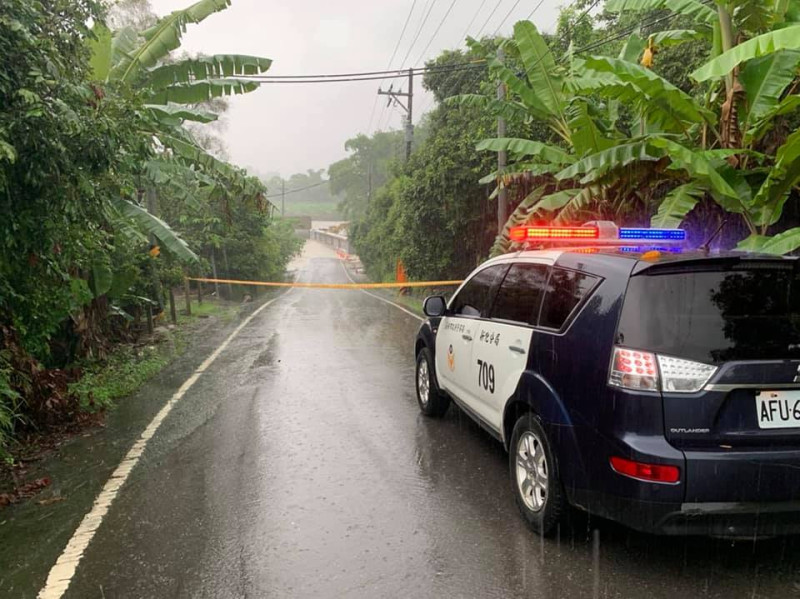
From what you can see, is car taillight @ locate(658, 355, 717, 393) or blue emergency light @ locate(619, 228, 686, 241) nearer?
car taillight @ locate(658, 355, 717, 393)

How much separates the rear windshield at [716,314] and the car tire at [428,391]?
3268 millimetres

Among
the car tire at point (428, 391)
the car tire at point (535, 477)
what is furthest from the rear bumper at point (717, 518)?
the car tire at point (428, 391)

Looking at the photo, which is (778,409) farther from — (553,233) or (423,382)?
(423,382)

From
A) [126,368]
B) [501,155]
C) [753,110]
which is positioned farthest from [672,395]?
[501,155]

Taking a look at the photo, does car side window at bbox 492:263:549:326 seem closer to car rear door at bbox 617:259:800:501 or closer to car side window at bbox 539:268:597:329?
car side window at bbox 539:268:597:329

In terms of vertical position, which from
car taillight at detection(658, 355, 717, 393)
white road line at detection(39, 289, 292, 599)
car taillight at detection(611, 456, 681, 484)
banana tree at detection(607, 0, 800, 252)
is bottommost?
white road line at detection(39, 289, 292, 599)

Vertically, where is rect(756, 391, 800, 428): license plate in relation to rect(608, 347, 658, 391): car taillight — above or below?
below

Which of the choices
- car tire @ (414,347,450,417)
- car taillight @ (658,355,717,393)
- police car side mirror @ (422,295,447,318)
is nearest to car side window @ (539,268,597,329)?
car taillight @ (658,355,717,393)

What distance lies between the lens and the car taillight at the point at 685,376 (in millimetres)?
3061

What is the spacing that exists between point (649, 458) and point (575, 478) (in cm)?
50

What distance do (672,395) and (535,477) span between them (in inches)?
45.3

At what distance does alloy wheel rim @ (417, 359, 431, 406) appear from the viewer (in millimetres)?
6532

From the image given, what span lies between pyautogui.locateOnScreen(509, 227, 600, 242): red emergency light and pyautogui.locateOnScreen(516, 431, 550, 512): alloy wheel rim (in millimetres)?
1342

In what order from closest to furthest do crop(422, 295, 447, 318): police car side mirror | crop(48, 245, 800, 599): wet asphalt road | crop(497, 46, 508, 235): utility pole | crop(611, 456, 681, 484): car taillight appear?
crop(611, 456, 681, 484): car taillight → crop(48, 245, 800, 599): wet asphalt road → crop(422, 295, 447, 318): police car side mirror → crop(497, 46, 508, 235): utility pole
